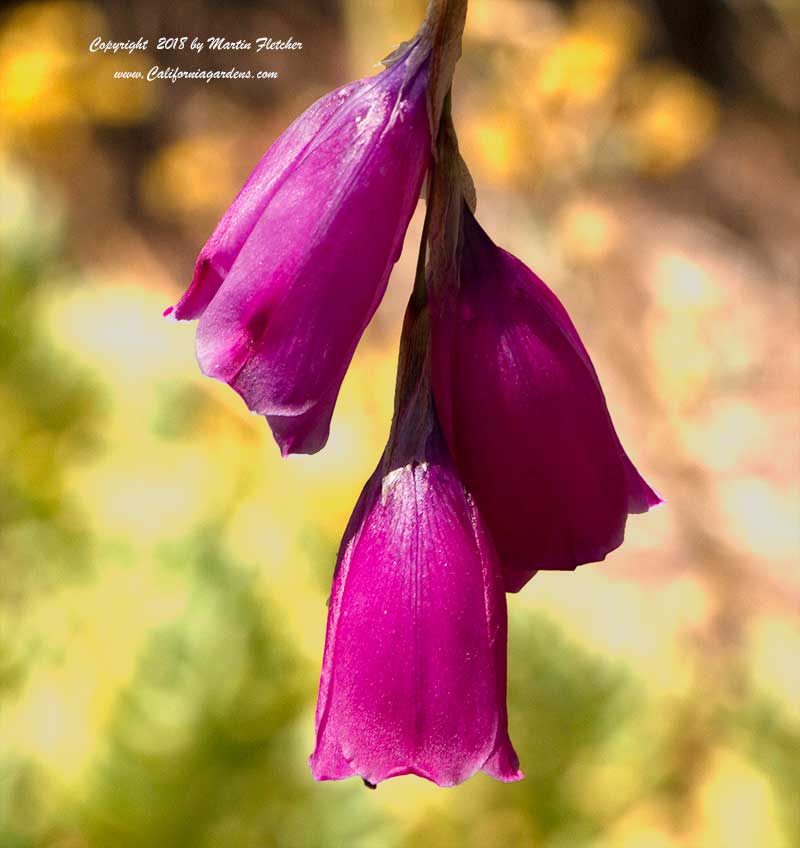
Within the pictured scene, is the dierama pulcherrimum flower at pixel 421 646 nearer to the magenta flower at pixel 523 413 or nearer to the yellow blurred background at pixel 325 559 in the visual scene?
the magenta flower at pixel 523 413

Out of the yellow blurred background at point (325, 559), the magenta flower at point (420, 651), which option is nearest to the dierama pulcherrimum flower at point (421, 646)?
the magenta flower at point (420, 651)

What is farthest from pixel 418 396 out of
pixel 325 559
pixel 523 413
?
pixel 325 559

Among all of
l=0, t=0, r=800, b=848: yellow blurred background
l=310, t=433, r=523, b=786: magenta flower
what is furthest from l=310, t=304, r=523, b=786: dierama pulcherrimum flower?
l=0, t=0, r=800, b=848: yellow blurred background

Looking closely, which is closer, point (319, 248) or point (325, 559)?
point (319, 248)

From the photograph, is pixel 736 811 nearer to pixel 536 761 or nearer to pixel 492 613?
pixel 536 761

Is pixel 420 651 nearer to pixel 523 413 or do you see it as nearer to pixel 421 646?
pixel 421 646

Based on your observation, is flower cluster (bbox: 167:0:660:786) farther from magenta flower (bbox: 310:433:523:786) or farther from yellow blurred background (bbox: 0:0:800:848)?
yellow blurred background (bbox: 0:0:800:848)
